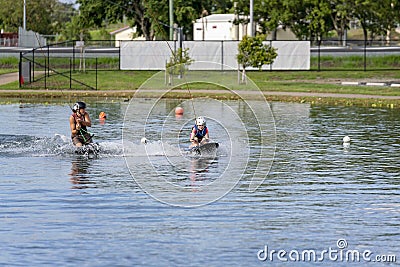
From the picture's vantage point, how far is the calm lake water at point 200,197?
14.1m

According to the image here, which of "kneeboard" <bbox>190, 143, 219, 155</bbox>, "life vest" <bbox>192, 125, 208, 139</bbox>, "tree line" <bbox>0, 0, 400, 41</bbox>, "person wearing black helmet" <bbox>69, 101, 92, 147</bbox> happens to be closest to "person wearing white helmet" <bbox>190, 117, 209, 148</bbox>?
"life vest" <bbox>192, 125, 208, 139</bbox>

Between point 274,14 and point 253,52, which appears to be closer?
point 253,52

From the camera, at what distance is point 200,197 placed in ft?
60.3

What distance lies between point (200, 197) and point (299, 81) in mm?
37350

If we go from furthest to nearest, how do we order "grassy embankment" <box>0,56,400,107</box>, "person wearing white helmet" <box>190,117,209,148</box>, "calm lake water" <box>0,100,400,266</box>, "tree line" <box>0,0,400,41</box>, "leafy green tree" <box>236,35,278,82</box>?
"tree line" <box>0,0,400,41</box>, "leafy green tree" <box>236,35,278,82</box>, "grassy embankment" <box>0,56,400,107</box>, "person wearing white helmet" <box>190,117,209,148</box>, "calm lake water" <box>0,100,400,266</box>

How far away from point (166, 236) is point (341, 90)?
3259 centimetres

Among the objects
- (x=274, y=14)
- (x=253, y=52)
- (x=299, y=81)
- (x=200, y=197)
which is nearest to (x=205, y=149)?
(x=200, y=197)

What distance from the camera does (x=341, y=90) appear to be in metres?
46.5

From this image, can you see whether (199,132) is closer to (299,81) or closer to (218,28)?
(299,81)

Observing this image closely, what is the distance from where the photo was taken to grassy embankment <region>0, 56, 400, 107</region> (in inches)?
1759

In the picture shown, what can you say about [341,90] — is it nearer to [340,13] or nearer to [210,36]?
[340,13]

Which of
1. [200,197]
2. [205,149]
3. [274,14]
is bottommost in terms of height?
[200,197]

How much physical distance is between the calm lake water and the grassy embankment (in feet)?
42.2

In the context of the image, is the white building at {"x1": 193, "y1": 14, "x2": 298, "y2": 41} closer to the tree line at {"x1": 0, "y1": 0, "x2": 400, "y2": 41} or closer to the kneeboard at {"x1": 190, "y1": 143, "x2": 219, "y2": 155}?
the tree line at {"x1": 0, "y1": 0, "x2": 400, "y2": 41}
